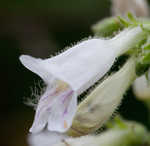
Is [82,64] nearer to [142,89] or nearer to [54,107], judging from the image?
[54,107]

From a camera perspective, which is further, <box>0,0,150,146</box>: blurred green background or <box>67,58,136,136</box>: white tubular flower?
<box>0,0,150,146</box>: blurred green background

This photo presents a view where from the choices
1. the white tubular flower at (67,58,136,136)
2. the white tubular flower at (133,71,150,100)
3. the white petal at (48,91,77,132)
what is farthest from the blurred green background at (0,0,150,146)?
the white petal at (48,91,77,132)

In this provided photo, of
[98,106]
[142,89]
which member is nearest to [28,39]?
[142,89]

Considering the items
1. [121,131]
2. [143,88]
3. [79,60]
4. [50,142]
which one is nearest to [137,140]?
[121,131]

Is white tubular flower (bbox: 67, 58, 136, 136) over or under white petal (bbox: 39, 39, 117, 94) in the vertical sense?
under

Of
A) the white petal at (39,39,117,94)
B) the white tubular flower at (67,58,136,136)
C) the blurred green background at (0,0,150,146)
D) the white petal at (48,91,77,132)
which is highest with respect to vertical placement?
the white petal at (39,39,117,94)

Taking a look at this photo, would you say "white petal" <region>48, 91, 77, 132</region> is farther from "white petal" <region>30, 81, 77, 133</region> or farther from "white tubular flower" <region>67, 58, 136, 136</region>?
"white tubular flower" <region>67, 58, 136, 136</region>

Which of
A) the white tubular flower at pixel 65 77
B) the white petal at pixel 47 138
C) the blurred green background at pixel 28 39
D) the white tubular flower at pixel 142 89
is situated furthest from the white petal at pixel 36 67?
the blurred green background at pixel 28 39
